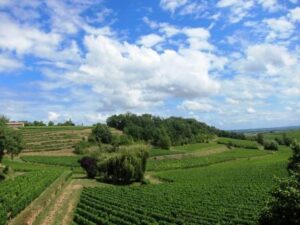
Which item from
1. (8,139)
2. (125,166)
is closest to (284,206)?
(125,166)

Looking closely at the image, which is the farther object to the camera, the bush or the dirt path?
the bush

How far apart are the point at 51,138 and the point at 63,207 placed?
9076cm

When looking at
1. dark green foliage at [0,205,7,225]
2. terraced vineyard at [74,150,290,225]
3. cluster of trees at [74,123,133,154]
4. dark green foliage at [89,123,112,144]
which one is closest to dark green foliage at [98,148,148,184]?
terraced vineyard at [74,150,290,225]

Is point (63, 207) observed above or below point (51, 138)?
below

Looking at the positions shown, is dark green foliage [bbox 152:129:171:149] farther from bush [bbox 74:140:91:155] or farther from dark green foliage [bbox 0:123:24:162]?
dark green foliage [bbox 0:123:24:162]

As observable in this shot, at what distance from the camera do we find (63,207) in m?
43.7

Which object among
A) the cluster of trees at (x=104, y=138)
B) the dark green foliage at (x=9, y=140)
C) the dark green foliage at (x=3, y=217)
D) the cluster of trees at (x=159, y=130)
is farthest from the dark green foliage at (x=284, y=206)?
the cluster of trees at (x=159, y=130)

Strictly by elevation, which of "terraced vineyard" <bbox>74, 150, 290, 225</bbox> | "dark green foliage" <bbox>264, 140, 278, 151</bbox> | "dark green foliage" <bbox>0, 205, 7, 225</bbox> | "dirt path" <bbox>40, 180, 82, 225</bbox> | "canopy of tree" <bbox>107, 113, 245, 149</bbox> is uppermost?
"canopy of tree" <bbox>107, 113, 245, 149</bbox>

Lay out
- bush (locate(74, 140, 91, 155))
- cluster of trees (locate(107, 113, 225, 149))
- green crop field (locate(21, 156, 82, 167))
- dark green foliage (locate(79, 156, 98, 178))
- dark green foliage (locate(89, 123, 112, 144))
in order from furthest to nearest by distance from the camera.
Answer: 1. cluster of trees (locate(107, 113, 225, 149))
2. dark green foliage (locate(89, 123, 112, 144))
3. bush (locate(74, 140, 91, 155))
4. green crop field (locate(21, 156, 82, 167))
5. dark green foliage (locate(79, 156, 98, 178))

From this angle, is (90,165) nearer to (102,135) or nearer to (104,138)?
(102,135)

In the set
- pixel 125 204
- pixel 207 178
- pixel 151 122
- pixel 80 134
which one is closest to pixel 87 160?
pixel 207 178

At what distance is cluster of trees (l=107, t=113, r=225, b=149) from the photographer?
5827 inches

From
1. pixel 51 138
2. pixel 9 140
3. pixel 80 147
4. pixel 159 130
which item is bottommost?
pixel 80 147

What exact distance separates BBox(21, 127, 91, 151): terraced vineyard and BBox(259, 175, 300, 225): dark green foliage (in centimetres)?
10052
